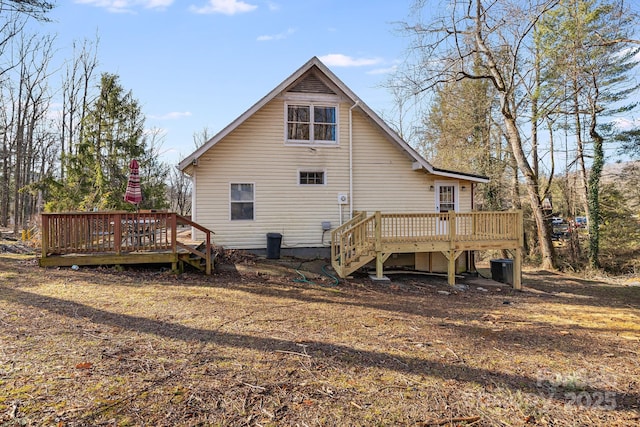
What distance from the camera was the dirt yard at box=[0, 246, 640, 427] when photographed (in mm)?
3150

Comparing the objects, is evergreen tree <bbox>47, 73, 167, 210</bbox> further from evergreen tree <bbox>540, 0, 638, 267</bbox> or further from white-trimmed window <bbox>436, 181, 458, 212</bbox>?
evergreen tree <bbox>540, 0, 638, 267</bbox>

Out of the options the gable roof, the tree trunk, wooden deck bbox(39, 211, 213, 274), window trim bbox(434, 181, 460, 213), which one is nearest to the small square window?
the gable roof

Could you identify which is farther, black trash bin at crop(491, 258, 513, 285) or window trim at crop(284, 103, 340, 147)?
window trim at crop(284, 103, 340, 147)

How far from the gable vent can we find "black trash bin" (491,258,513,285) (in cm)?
785

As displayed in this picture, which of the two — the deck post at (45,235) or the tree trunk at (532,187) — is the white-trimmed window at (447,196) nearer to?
the tree trunk at (532,187)

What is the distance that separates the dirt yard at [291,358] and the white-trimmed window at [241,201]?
167 inches

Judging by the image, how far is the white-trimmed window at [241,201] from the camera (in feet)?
40.3

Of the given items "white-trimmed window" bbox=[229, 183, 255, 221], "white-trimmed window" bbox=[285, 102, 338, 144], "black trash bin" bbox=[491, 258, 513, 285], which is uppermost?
"white-trimmed window" bbox=[285, 102, 338, 144]

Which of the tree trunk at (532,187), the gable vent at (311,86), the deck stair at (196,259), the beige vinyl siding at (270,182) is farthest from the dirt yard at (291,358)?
the tree trunk at (532,187)

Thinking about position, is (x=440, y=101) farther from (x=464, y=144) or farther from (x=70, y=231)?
(x=70, y=231)

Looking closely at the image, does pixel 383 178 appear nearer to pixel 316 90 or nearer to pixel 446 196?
pixel 446 196

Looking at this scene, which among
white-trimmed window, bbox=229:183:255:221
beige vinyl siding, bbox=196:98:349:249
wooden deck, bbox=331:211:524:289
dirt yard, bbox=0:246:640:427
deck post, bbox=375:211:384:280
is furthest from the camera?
white-trimmed window, bbox=229:183:255:221

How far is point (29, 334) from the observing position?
15.3 ft

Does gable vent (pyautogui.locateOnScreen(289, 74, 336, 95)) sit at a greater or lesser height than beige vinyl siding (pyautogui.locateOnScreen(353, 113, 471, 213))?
greater
